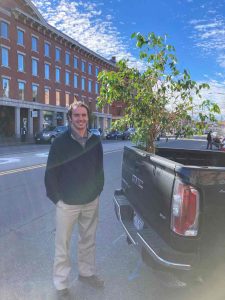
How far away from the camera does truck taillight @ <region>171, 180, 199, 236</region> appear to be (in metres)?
2.86

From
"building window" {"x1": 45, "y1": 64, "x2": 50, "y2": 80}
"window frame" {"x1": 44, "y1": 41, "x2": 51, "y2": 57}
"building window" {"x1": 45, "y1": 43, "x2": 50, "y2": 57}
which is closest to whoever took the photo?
"window frame" {"x1": 44, "y1": 41, "x2": 51, "y2": 57}

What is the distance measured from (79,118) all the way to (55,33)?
152 feet

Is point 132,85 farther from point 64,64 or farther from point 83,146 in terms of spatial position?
point 64,64

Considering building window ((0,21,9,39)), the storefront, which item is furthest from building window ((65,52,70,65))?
the storefront

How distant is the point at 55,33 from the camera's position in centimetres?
4691

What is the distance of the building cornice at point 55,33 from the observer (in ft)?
132

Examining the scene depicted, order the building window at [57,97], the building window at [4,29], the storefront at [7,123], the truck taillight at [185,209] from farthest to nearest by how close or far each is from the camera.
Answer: the building window at [57,97], the storefront at [7,123], the building window at [4,29], the truck taillight at [185,209]

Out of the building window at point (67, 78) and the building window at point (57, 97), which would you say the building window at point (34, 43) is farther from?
the building window at point (67, 78)

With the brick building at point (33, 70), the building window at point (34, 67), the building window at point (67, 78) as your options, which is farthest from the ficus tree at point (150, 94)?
the building window at point (67, 78)

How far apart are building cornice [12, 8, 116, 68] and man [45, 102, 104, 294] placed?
129ft

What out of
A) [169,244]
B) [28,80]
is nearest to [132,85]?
[169,244]

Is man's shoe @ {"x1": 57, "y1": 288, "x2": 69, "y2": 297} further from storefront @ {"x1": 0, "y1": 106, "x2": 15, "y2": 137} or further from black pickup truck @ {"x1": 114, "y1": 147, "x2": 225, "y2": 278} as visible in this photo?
storefront @ {"x1": 0, "y1": 106, "x2": 15, "y2": 137}

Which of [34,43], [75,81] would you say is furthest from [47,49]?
[75,81]

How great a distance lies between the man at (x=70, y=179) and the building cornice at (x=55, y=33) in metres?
39.3
